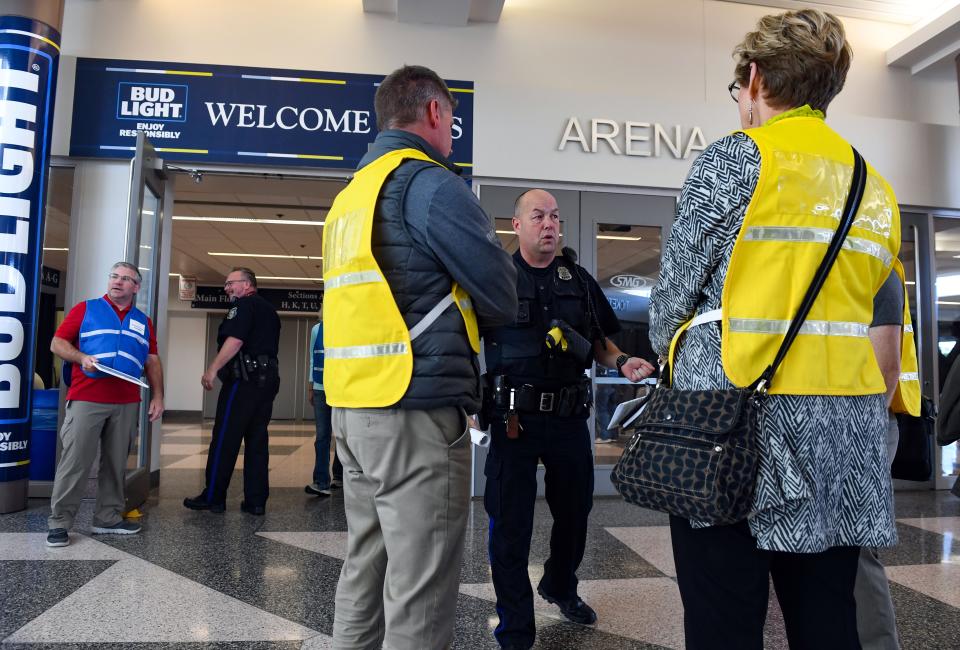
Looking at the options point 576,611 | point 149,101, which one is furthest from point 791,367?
point 149,101

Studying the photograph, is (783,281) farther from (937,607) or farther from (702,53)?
(702,53)

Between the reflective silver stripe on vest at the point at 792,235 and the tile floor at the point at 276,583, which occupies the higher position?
the reflective silver stripe on vest at the point at 792,235

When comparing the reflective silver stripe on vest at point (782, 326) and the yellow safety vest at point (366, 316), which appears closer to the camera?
the reflective silver stripe on vest at point (782, 326)

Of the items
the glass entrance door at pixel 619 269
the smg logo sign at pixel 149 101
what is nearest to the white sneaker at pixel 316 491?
the glass entrance door at pixel 619 269

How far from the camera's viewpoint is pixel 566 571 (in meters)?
2.72

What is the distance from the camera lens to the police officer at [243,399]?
495 cm

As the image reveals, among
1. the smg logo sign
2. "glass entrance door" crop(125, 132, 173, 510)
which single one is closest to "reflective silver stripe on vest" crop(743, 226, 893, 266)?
"glass entrance door" crop(125, 132, 173, 510)

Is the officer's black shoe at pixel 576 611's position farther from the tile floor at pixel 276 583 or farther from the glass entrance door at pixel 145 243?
the glass entrance door at pixel 145 243

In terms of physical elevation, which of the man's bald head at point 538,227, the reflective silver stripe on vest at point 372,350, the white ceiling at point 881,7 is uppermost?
the white ceiling at point 881,7

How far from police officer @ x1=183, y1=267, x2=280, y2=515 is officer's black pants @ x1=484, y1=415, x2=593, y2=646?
2.96m

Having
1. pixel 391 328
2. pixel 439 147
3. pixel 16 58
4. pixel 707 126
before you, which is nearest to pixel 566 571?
pixel 391 328

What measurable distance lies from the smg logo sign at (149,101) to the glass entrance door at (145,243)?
1.18 ft

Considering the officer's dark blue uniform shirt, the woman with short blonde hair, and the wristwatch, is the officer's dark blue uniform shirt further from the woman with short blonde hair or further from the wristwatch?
the woman with short blonde hair

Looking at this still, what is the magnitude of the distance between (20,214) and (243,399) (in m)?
2.09
